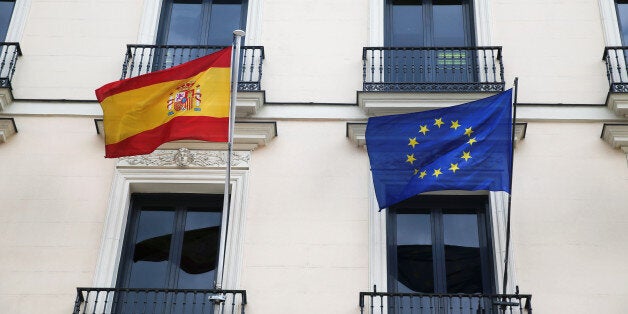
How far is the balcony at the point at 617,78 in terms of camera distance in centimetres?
1176

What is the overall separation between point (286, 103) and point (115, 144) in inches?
98.1

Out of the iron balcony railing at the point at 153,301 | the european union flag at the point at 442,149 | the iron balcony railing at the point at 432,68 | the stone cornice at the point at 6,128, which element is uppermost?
the iron balcony railing at the point at 432,68

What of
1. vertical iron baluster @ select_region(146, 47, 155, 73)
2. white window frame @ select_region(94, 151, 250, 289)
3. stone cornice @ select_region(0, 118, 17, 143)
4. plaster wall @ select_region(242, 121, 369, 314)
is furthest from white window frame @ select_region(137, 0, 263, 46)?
stone cornice @ select_region(0, 118, 17, 143)

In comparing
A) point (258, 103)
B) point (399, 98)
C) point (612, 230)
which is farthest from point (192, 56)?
point (612, 230)

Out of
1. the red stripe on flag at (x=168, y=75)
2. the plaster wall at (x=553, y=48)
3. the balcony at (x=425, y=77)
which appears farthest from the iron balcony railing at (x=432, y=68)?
the red stripe on flag at (x=168, y=75)

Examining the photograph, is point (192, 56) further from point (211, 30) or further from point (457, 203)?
point (457, 203)

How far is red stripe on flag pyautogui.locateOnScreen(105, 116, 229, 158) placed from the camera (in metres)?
11.0

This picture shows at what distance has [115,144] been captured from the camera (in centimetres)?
1117

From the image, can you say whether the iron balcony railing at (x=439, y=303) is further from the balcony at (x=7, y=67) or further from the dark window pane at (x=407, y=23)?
the balcony at (x=7, y=67)

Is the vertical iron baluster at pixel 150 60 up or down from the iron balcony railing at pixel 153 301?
up

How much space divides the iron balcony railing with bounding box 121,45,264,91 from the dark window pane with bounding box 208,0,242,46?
0.45 m

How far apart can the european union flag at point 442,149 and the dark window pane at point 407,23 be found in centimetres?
241

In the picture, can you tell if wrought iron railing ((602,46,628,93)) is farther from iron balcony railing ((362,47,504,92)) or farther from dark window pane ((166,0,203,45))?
dark window pane ((166,0,203,45))

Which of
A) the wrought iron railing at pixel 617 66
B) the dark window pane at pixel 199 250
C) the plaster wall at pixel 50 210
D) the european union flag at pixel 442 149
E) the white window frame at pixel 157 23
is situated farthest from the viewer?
the white window frame at pixel 157 23
